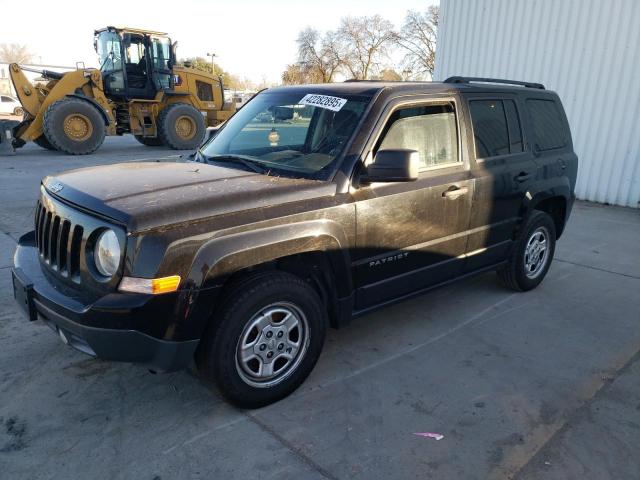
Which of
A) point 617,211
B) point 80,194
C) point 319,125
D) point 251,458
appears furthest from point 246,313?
point 617,211

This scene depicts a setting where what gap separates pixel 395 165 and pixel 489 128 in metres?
1.56

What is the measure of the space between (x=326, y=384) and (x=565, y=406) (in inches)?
58.4

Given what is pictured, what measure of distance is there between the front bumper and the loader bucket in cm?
1292

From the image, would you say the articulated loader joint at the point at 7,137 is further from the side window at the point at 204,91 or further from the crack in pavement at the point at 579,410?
the crack in pavement at the point at 579,410

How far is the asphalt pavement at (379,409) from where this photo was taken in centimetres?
257

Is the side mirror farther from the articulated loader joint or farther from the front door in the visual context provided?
the articulated loader joint

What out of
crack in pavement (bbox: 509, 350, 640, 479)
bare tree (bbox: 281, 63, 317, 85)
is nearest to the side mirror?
crack in pavement (bbox: 509, 350, 640, 479)

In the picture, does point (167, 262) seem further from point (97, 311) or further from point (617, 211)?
point (617, 211)

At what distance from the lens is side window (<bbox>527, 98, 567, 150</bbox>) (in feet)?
15.5

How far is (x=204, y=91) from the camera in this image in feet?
58.0

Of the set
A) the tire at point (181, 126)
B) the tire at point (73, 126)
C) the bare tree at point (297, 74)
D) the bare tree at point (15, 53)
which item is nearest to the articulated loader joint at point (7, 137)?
the tire at point (73, 126)

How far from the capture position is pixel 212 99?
58.7 ft

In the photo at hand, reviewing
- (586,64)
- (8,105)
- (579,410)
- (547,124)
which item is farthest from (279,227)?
(8,105)

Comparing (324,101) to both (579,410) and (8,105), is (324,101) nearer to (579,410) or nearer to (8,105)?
(579,410)
